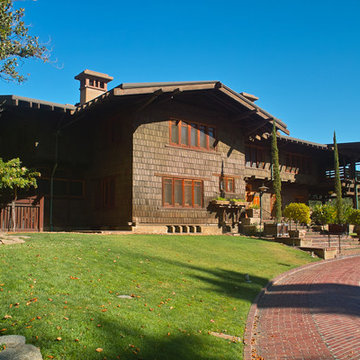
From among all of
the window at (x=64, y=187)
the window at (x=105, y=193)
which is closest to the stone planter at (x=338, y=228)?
the window at (x=105, y=193)

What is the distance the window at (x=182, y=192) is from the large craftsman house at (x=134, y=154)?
0.18 ft

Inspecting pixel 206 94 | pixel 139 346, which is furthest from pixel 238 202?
pixel 139 346

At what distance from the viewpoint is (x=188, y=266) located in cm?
1223

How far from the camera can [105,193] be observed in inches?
854

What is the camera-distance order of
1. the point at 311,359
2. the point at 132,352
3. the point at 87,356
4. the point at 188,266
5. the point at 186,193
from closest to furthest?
1. the point at 87,356
2. the point at 132,352
3. the point at 311,359
4. the point at 188,266
5. the point at 186,193

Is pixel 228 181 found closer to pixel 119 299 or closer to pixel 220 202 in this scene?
pixel 220 202

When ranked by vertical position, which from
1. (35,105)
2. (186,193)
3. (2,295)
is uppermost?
(35,105)

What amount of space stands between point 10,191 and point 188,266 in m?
10.7

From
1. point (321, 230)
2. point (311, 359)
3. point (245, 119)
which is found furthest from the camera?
point (321, 230)

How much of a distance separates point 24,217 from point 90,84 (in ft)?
46.2

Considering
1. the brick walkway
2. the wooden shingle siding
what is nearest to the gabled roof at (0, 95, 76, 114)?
the wooden shingle siding

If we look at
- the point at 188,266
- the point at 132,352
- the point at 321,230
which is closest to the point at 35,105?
the point at 188,266

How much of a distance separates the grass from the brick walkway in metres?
0.39

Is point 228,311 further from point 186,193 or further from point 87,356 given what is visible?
point 186,193
